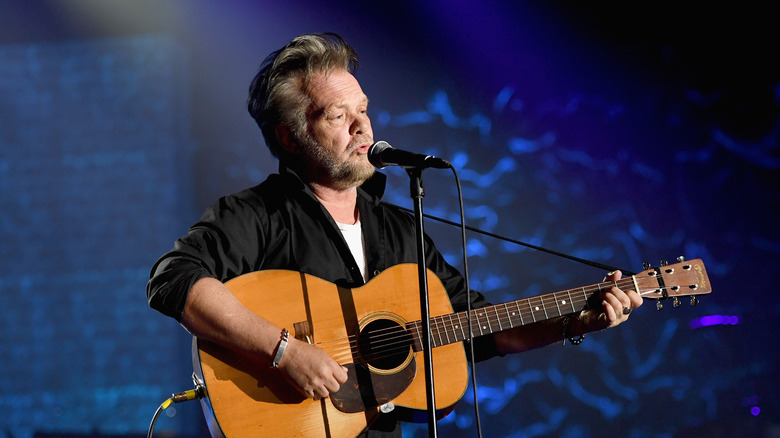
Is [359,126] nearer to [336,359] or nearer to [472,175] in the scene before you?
[336,359]

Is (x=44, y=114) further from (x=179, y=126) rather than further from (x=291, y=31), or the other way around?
(x=291, y=31)

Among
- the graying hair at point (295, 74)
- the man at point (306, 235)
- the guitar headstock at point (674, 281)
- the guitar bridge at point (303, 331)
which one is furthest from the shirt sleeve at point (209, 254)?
the guitar headstock at point (674, 281)

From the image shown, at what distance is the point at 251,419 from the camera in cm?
188

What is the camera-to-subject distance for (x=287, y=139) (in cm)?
266

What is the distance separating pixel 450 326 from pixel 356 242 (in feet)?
1.64

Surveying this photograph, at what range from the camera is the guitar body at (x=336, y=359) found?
6.22 feet

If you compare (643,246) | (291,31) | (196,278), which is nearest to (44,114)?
(291,31)

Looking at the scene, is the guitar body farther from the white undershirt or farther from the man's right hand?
the white undershirt

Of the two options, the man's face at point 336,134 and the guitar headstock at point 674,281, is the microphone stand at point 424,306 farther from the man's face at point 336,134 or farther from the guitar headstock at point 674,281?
the guitar headstock at point 674,281

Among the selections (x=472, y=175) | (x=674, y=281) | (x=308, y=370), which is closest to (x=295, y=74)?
(x=308, y=370)

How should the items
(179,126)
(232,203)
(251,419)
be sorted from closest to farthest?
1. (251,419)
2. (232,203)
3. (179,126)

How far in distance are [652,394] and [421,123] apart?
2.32 metres

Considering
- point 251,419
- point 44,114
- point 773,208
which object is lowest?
point 251,419

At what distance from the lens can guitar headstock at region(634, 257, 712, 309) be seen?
2.33 metres
